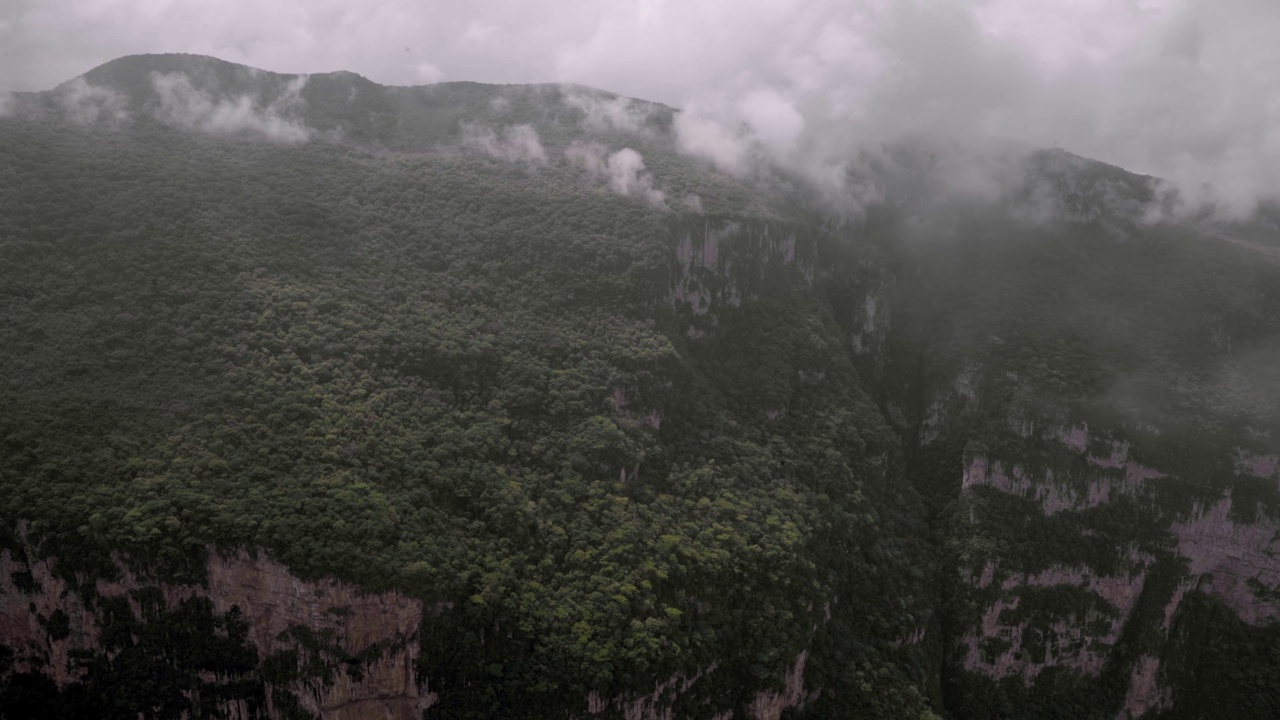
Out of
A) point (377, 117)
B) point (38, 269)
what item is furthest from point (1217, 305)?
point (38, 269)

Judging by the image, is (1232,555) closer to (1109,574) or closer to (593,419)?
(1109,574)

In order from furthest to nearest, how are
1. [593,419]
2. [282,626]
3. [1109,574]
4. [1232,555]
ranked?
1. [1232,555]
2. [1109,574]
3. [593,419]
4. [282,626]

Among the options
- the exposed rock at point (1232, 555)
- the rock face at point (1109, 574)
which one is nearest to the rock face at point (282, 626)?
the rock face at point (1109, 574)

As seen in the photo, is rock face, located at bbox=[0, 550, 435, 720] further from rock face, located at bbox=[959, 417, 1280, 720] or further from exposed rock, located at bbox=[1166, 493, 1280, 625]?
exposed rock, located at bbox=[1166, 493, 1280, 625]

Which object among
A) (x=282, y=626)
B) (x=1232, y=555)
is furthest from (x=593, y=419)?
(x=1232, y=555)

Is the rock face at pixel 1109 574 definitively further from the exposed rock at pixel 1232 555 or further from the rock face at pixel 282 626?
the rock face at pixel 282 626

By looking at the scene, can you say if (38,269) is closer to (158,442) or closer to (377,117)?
(158,442)
